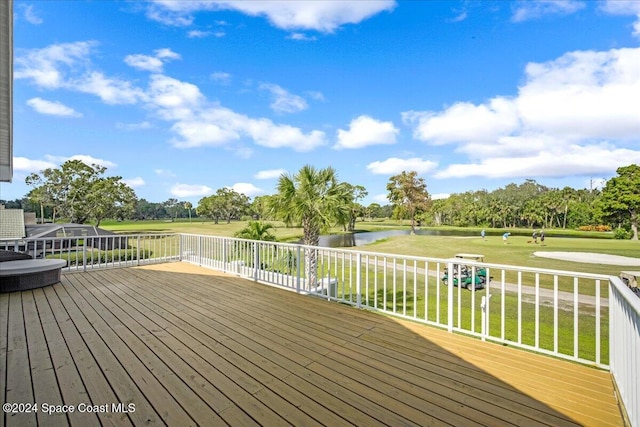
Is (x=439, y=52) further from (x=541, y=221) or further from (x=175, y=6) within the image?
(x=541, y=221)

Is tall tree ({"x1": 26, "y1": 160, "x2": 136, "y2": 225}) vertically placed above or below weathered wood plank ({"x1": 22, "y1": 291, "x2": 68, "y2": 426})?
above

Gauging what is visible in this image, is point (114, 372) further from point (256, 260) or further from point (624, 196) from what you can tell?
point (624, 196)

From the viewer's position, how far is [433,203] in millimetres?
33281

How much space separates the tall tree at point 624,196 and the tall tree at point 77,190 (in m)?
34.6

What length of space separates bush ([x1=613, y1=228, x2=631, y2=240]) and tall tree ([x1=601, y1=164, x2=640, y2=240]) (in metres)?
0.18

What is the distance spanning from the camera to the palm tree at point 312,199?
7578 mm

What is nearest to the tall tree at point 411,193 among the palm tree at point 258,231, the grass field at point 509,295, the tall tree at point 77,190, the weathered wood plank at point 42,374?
the grass field at point 509,295

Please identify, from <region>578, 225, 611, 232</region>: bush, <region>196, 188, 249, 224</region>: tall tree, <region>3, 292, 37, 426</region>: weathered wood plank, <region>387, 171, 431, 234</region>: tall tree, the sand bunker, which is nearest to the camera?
<region>3, 292, 37, 426</region>: weathered wood plank

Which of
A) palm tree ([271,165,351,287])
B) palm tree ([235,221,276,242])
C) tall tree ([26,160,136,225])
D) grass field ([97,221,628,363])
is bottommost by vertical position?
grass field ([97,221,628,363])

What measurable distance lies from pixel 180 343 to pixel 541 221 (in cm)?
2758

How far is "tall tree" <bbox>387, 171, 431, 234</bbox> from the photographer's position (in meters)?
31.9

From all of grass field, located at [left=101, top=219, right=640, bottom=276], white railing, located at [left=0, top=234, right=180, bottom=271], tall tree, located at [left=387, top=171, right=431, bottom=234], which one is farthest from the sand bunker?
tall tree, located at [left=387, top=171, right=431, bottom=234]

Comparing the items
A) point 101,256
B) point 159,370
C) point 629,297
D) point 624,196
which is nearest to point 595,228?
point 624,196

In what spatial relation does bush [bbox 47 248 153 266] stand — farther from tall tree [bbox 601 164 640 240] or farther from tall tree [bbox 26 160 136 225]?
tall tree [bbox 26 160 136 225]
